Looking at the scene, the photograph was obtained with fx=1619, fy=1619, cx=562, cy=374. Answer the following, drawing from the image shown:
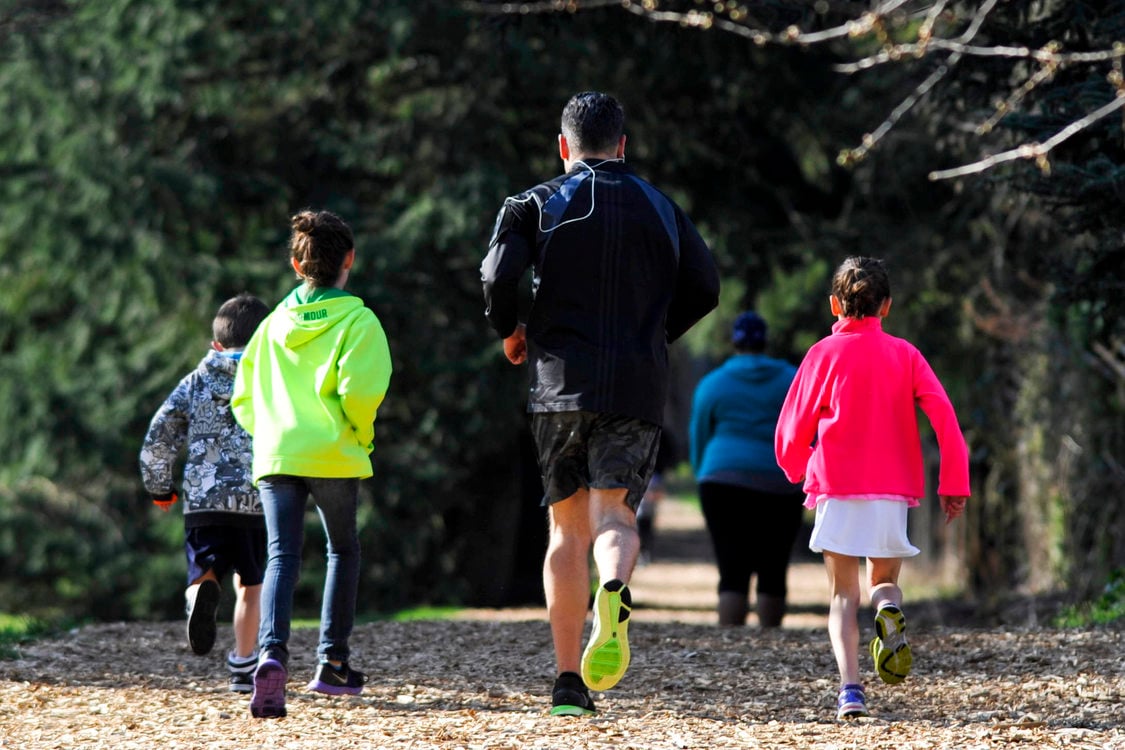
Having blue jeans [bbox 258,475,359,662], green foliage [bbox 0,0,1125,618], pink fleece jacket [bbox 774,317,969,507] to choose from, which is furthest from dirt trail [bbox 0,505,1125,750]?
green foliage [bbox 0,0,1125,618]

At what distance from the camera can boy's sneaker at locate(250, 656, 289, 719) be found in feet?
16.6

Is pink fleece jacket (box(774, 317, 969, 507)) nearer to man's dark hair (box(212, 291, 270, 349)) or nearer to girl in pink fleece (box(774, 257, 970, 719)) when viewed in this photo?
girl in pink fleece (box(774, 257, 970, 719))

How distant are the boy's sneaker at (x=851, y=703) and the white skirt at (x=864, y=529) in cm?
45

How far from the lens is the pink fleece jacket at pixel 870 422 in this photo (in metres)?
5.27

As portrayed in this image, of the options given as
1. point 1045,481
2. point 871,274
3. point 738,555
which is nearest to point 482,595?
point 1045,481

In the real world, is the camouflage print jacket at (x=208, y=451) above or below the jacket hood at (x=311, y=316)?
below

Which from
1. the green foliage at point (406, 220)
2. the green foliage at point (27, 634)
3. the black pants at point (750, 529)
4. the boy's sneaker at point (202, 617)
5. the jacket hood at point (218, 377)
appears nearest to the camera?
the boy's sneaker at point (202, 617)

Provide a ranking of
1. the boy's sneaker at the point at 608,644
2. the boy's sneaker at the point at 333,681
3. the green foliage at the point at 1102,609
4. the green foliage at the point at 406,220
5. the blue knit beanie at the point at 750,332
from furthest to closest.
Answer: the green foliage at the point at 406,220
the blue knit beanie at the point at 750,332
the green foliage at the point at 1102,609
the boy's sneaker at the point at 333,681
the boy's sneaker at the point at 608,644

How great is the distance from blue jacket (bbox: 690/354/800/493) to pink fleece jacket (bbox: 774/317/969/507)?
287 centimetres

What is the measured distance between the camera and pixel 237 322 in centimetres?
605

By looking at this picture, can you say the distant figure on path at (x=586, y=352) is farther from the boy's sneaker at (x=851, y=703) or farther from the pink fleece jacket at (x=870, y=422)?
the boy's sneaker at (x=851, y=703)

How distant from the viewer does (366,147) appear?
13648 mm

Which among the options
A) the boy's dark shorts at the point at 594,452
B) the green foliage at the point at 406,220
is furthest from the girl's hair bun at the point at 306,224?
the green foliage at the point at 406,220

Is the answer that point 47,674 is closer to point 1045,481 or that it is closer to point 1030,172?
point 1030,172
